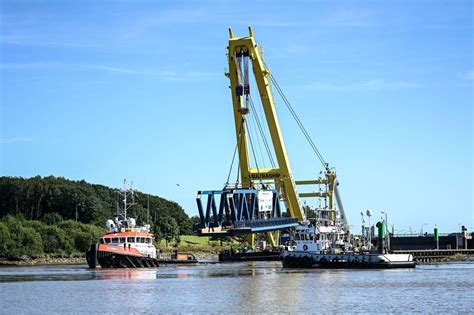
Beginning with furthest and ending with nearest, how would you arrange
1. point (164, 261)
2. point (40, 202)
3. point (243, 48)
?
point (40, 202)
point (243, 48)
point (164, 261)

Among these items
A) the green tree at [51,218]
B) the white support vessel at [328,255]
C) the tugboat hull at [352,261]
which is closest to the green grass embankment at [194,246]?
the green tree at [51,218]

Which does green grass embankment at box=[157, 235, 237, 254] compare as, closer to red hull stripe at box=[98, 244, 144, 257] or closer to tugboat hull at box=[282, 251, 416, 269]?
red hull stripe at box=[98, 244, 144, 257]

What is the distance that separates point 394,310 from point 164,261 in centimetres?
5703

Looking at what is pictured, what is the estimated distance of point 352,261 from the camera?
279ft

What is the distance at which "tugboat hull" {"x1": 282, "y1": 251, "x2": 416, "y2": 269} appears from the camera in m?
84.0

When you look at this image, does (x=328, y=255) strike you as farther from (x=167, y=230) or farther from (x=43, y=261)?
(x=167, y=230)

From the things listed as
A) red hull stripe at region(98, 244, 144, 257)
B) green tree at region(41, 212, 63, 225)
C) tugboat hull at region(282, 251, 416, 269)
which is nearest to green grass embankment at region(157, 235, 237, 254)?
green tree at region(41, 212, 63, 225)

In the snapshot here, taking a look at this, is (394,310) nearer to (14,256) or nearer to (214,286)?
(214,286)

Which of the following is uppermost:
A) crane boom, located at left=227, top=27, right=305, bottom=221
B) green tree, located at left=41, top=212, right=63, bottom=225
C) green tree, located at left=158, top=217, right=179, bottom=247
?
crane boom, located at left=227, top=27, right=305, bottom=221

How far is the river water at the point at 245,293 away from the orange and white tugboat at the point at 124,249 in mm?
12160

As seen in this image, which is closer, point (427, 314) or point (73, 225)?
point (427, 314)

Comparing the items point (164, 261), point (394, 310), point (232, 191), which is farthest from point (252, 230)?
point (394, 310)

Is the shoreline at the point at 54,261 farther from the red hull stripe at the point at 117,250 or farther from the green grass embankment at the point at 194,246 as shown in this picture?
the green grass embankment at the point at 194,246

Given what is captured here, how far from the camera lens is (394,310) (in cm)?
4659
